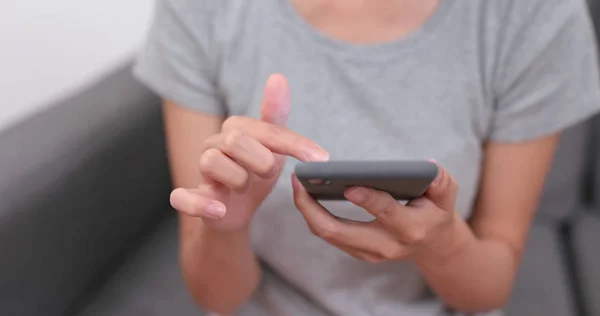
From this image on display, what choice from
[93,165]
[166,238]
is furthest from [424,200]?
[166,238]

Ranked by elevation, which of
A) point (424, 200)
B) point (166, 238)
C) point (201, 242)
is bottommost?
point (166, 238)

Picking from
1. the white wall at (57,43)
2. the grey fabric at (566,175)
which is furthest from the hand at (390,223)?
the white wall at (57,43)

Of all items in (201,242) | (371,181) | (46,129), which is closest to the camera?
(371,181)

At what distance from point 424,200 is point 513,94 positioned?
0.64 ft

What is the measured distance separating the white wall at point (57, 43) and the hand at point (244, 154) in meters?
0.64

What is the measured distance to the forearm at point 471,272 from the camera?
568 mm

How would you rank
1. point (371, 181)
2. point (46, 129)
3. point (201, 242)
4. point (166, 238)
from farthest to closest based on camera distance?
point (166, 238) < point (46, 129) < point (201, 242) < point (371, 181)

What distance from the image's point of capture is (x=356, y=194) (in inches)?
16.7

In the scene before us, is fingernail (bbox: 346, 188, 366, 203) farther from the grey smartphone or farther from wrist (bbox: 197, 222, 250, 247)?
wrist (bbox: 197, 222, 250, 247)

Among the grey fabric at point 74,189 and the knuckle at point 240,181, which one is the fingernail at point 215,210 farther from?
the grey fabric at point 74,189

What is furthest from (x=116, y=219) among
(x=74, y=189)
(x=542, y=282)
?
(x=542, y=282)

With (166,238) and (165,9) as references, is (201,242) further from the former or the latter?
(166,238)

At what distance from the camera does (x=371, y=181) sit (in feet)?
1.31

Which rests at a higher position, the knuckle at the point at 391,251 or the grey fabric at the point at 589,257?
the knuckle at the point at 391,251
